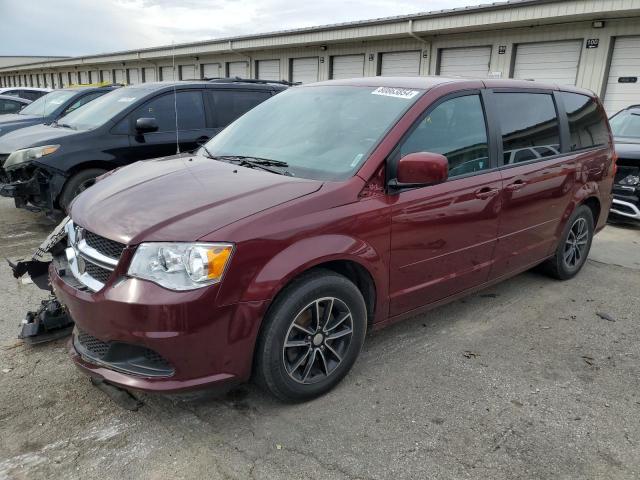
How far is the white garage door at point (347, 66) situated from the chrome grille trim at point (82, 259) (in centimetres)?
1586

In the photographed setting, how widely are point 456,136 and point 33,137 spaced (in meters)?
5.39

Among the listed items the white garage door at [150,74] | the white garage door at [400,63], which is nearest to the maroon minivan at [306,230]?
the white garage door at [400,63]

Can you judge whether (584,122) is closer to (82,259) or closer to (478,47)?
(82,259)

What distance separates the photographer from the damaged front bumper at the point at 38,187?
5.65 meters

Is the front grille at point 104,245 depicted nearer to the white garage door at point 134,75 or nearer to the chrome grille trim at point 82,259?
the chrome grille trim at point 82,259

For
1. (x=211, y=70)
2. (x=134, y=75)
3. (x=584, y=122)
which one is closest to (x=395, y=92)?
(x=584, y=122)

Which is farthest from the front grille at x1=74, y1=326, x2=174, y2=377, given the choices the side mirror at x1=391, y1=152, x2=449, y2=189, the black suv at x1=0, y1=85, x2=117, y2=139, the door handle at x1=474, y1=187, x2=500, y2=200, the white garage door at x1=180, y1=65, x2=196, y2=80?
the white garage door at x1=180, y1=65, x2=196, y2=80

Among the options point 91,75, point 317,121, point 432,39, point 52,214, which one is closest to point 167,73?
point 91,75

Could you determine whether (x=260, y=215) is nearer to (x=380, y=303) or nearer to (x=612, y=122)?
(x=380, y=303)

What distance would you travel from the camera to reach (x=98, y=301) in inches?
94.1

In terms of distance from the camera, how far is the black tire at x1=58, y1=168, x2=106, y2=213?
571 centimetres

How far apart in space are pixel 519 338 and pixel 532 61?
11.7 metres

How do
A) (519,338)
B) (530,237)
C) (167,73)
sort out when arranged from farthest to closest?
(167,73) < (530,237) < (519,338)

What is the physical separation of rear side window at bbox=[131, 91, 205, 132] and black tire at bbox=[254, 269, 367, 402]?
448 cm
